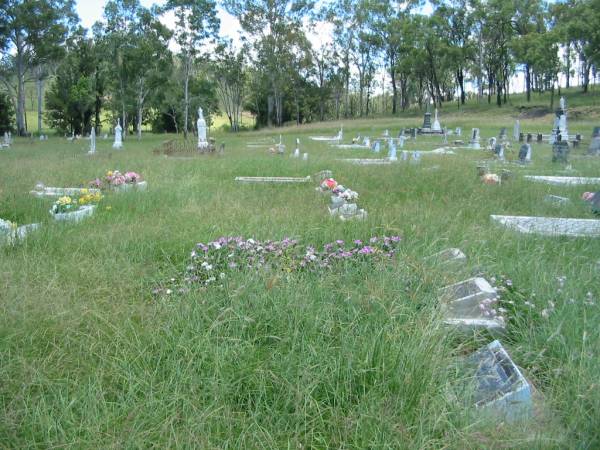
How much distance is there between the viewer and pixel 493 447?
188 centimetres

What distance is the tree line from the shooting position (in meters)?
36.0

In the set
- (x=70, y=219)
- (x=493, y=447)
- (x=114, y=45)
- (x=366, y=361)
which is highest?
(x=114, y=45)

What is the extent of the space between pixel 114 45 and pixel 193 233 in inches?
1411

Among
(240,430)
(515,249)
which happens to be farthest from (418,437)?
(515,249)

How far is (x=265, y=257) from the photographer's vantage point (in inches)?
153

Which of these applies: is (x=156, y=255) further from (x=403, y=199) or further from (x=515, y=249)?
(x=403, y=199)

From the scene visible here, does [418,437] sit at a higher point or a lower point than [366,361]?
lower

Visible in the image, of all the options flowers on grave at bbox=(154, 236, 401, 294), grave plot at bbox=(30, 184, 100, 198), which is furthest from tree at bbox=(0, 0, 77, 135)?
flowers on grave at bbox=(154, 236, 401, 294)

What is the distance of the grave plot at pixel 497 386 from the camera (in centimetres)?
210

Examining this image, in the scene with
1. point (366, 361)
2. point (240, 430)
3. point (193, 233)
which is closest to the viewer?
point (240, 430)

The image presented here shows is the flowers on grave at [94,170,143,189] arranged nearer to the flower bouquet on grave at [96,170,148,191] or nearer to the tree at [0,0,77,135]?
the flower bouquet on grave at [96,170,148,191]

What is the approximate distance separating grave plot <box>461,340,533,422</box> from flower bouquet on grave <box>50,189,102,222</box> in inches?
204

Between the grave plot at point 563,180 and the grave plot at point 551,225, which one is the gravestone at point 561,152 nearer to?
the grave plot at point 563,180

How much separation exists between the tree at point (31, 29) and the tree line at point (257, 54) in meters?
0.08
